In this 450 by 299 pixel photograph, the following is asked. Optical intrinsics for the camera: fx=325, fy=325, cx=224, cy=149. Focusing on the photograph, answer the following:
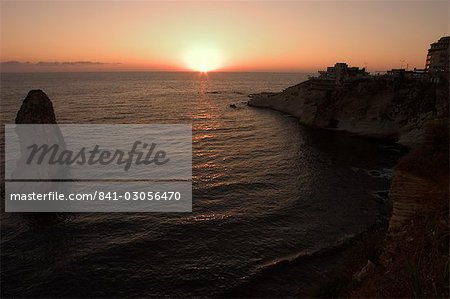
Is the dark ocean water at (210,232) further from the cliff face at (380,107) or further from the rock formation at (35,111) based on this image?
the cliff face at (380,107)

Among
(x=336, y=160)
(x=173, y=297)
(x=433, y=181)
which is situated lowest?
(x=173, y=297)

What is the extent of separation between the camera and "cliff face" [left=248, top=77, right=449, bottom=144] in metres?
56.9

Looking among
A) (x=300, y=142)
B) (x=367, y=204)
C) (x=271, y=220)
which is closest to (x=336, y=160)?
(x=300, y=142)

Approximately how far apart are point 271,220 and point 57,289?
16754mm

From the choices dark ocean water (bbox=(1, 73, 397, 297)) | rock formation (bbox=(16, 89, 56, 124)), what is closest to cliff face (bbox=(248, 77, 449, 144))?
dark ocean water (bbox=(1, 73, 397, 297))

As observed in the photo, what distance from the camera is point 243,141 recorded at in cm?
5725

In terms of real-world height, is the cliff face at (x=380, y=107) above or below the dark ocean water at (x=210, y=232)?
above

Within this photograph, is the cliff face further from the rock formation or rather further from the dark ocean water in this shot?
the rock formation

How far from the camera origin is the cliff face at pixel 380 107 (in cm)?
5691

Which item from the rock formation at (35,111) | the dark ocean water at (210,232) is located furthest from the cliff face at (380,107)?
the rock formation at (35,111)

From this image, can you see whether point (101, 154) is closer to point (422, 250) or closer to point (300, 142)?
point (300, 142)

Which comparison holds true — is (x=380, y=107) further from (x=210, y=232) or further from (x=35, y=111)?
(x=35, y=111)

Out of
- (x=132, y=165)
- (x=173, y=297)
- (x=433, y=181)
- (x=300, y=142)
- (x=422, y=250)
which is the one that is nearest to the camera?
(x=422, y=250)

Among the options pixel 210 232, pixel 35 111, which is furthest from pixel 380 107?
pixel 35 111
